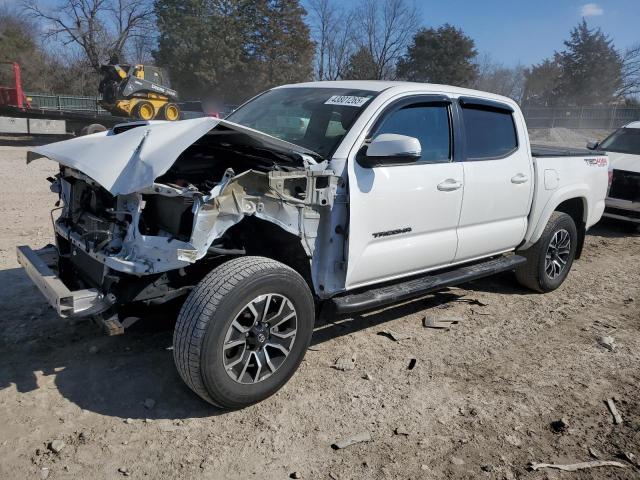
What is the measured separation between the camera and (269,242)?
3.83 meters

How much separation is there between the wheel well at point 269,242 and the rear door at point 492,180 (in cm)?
154

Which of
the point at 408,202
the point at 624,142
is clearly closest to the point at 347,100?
the point at 408,202

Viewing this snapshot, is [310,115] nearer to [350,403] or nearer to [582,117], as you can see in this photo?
[350,403]

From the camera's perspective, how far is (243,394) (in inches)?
128

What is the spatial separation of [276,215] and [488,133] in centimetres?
243

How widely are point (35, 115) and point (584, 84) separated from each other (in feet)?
169

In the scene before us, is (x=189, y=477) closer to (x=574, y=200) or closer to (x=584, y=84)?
(x=574, y=200)

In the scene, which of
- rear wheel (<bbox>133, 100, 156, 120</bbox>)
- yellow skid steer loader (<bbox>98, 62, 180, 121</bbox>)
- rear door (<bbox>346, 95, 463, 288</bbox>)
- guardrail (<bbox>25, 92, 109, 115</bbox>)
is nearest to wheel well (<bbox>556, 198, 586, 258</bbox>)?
rear door (<bbox>346, 95, 463, 288</bbox>)

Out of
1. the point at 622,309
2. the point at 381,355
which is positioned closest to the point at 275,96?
the point at 381,355

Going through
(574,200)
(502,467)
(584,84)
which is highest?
(584,84)

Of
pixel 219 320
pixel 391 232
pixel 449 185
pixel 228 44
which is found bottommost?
pixel 219 320

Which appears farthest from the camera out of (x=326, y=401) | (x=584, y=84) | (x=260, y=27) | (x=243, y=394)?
(x=584, y=84)

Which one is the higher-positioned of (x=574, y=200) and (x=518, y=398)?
(x=574, y=200)

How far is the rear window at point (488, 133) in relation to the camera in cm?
462
